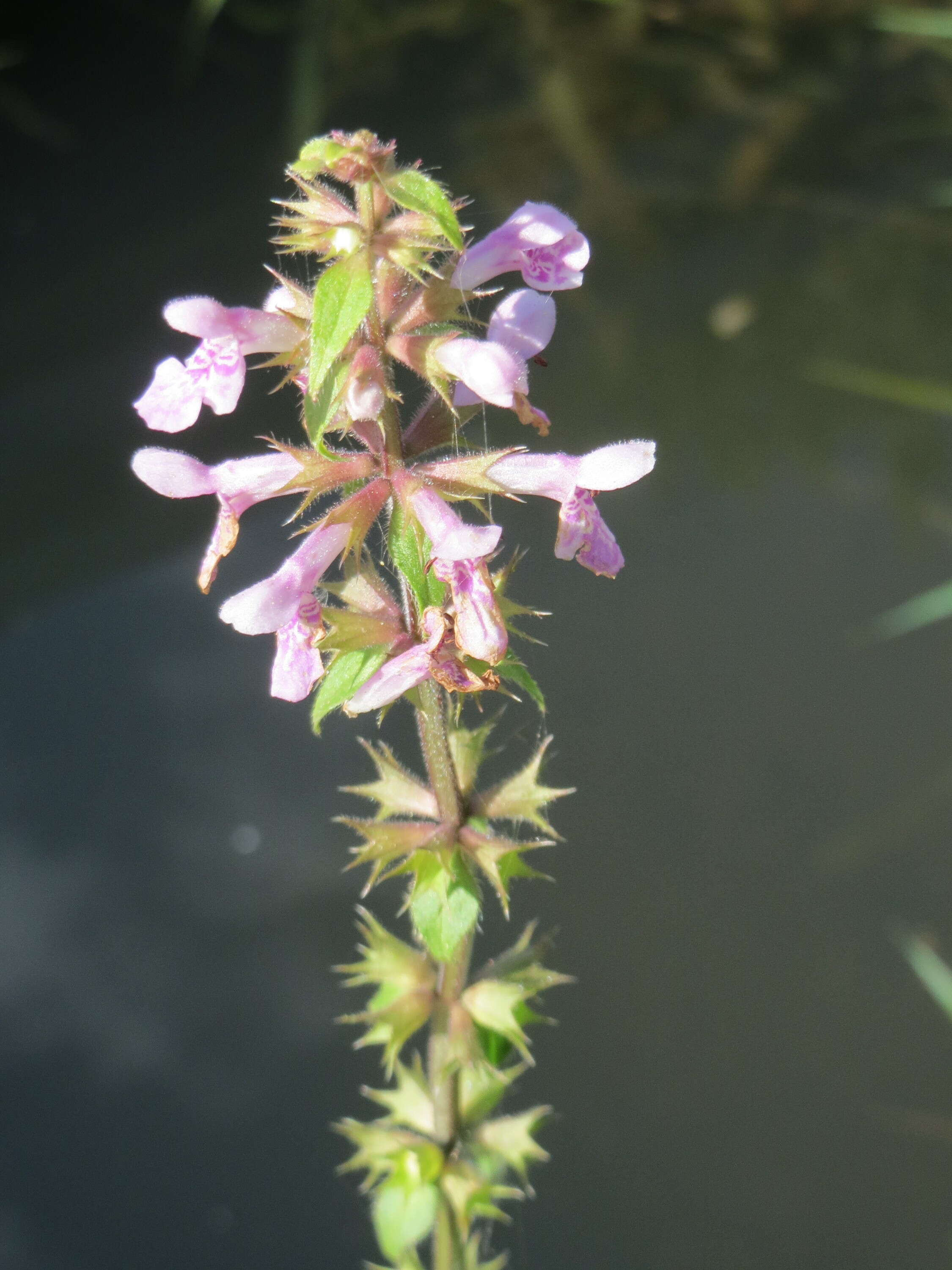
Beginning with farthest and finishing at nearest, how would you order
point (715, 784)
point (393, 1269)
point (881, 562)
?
point (881, 562) < point (715, 784) < point (393, 1269)

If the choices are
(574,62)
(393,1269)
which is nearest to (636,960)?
(393,1269)

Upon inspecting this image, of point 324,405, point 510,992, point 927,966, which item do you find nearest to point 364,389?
point 324,405

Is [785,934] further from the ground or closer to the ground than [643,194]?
closer to the ground

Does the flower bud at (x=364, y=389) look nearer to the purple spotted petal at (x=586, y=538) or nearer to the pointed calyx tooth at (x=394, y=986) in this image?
the purple spotted petal at (x=586, y=538)

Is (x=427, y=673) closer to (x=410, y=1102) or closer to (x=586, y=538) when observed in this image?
(x=586, y=538)

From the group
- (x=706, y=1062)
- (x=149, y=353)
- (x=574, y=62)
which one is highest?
(x=574, y=62)

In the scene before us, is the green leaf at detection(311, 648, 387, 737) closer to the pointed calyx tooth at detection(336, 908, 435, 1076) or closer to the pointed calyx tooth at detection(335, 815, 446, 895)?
the pointed calyx tooth at detection(335, 815, 446, 895)

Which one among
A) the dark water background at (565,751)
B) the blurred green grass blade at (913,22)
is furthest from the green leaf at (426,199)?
the blurred green grass blade at (913,22)

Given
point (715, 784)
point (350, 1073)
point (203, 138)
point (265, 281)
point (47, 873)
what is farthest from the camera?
point (203, 138)

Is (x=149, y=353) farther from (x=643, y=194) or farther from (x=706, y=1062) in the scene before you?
(x=706, y=1062)
